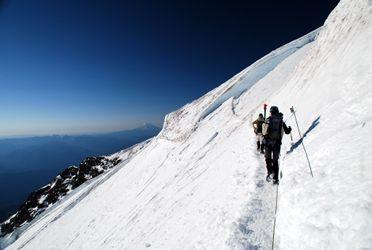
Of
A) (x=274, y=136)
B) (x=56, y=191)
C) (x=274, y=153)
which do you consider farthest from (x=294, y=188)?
(x=56, y=191)

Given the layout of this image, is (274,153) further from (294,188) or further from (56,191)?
(56,191)

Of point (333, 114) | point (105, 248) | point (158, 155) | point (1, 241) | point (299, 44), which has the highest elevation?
point (299, 44)

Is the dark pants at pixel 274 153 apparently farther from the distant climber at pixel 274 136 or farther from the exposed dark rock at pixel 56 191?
the exposed dark rock at pixel 56 191

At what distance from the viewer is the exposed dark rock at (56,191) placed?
2507 inches

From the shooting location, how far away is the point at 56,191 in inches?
2768

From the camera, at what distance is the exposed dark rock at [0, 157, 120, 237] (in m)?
63.7

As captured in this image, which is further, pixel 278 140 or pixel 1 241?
pixel 1 241

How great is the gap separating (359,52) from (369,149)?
8.74m

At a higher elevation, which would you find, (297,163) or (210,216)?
(297,163)

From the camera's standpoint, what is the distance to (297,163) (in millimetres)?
8852

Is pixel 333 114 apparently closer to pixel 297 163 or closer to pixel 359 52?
pixel 297 163

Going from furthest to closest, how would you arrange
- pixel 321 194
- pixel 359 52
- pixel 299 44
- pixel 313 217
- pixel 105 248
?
1. pixel 299 44
2. pixel 105 248
3. pixel 359 52
4. pixel 321 194
5. pixel 313 217

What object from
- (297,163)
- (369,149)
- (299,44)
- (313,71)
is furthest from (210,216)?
(299,44)

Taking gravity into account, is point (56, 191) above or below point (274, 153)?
below
